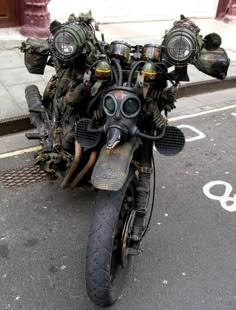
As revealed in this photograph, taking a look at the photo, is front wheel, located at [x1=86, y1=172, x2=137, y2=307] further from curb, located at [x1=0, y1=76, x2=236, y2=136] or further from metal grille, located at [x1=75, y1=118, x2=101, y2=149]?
curb, located at [x1=0, y1=76, x2=236, y2=136]

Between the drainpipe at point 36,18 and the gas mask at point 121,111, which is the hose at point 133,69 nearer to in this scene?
the gas mask at point 121,111

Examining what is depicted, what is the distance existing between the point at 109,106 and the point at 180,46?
543mm

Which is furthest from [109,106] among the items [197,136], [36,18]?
[36,18]

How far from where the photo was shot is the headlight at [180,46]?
2.36 m

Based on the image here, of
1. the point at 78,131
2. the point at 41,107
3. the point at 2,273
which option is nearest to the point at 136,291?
the point at 2,273

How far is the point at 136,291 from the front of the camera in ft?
9.07

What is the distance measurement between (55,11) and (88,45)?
5927mm

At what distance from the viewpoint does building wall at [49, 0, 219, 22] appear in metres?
8.26

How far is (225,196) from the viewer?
3822 millimetres

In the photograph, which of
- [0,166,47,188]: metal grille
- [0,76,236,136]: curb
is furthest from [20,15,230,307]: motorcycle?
[0,76,236,136]: curb

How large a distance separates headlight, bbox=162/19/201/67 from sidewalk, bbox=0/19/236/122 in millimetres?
2764

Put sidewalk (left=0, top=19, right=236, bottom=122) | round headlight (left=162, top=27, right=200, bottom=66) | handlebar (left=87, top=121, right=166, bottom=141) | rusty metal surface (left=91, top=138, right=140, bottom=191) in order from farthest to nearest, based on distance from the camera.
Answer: sidewalk (left=0, top=19, right=236, bottom=122)
handlebar (left=87, top=121, right=166, bottom=141)
round headlight (left=162, top=27, right=200, bottom=66)
rusty metal surface (left=91, top=138, right=140, bottom=191)

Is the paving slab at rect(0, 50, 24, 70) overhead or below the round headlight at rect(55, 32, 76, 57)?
below

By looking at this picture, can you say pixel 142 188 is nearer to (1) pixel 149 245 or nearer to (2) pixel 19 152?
(1) pixel 149 245
